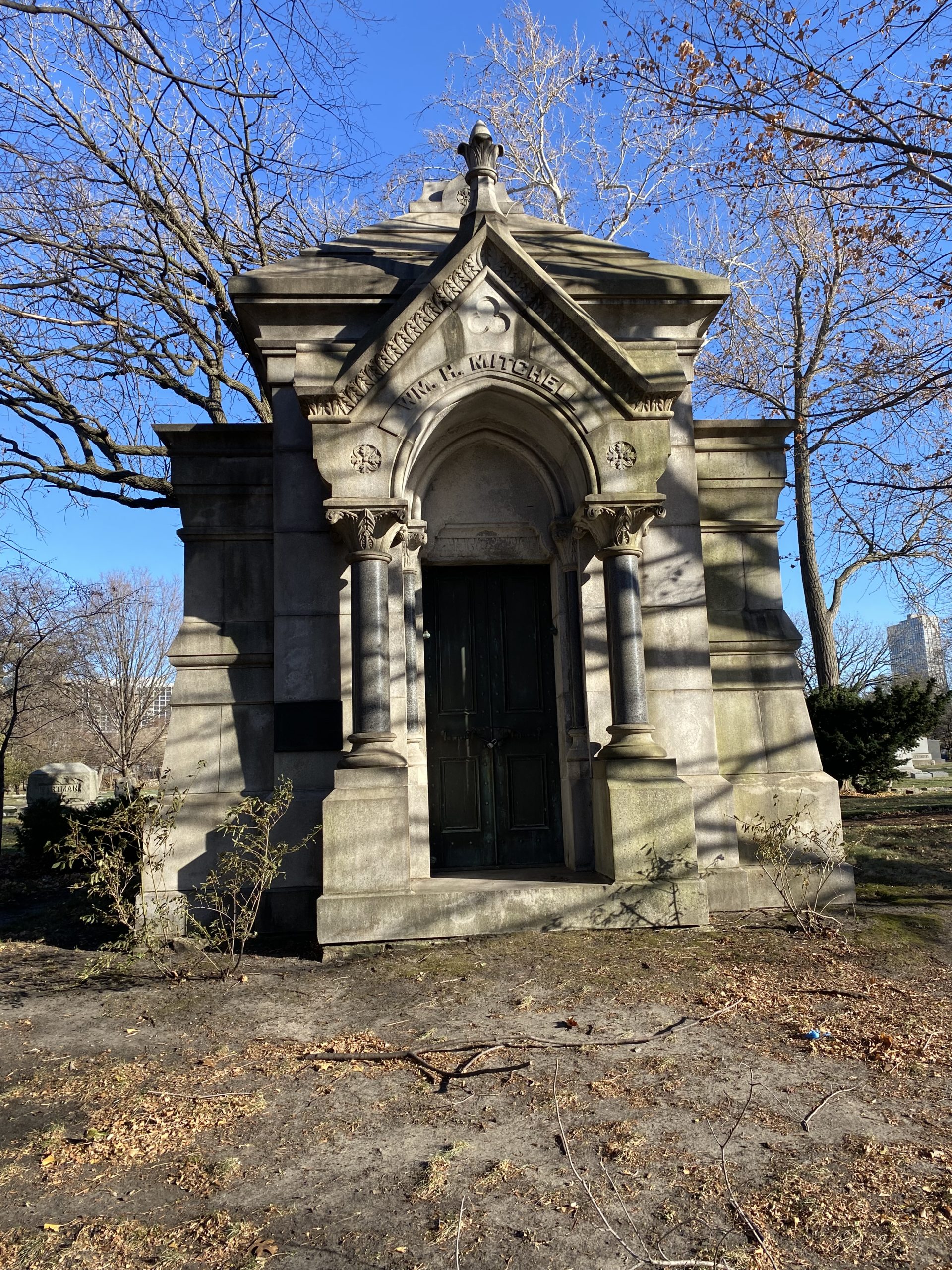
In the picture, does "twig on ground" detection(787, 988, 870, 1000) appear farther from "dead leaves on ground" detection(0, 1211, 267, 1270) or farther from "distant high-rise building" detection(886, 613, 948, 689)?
"distant high-rise building" detection(886, 613, 948, 689)

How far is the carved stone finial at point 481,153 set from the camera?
26.4 ft

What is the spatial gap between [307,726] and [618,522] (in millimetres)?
3253

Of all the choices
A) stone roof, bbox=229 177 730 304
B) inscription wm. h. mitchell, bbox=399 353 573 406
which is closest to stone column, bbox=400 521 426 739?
inscription wm. h. mitchell, bbox=399 353 573 406

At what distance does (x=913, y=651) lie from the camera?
1922 inches

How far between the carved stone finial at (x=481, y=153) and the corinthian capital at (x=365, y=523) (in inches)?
128

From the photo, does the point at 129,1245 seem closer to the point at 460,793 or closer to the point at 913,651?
the point at 460,793

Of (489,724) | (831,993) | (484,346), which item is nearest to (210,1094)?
(831,993)

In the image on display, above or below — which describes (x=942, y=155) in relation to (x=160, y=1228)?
above

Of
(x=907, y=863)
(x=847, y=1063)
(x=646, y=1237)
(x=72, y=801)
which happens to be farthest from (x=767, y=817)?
(x=72, y=801)

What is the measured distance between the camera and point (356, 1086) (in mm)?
4375

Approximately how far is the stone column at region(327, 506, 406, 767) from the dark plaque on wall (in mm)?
411

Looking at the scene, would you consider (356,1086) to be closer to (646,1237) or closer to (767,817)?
(646,1237)

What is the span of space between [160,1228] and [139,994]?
318 centimetres

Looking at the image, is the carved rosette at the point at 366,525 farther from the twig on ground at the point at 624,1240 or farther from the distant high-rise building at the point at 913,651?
the distant high-rise building at the point at 913,651
